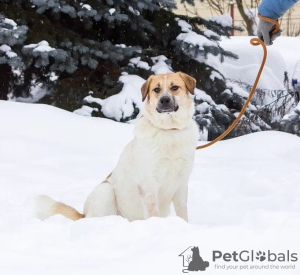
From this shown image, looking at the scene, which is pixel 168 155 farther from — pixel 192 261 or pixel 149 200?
pixel 192 261

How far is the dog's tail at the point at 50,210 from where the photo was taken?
12.0 feet

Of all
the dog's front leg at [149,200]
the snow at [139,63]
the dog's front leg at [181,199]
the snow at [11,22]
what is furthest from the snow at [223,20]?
the dog's front leg at [149,200]

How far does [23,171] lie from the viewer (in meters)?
5.64

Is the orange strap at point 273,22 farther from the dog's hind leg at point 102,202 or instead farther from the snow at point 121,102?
the snow at point 121,102

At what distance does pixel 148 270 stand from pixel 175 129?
154 centimetres

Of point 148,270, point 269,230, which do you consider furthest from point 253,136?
point 148,270

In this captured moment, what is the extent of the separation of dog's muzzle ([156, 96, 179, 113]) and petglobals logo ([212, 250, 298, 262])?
4.62 ft

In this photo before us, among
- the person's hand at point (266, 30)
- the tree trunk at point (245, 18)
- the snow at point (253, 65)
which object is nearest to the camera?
the person's hand at point (266, 30)

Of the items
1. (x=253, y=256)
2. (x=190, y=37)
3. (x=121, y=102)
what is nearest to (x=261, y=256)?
(x=253, y=256)

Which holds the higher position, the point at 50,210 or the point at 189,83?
the point at 189,83

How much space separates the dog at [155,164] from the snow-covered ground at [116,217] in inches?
12.9

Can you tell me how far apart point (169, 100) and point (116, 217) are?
0.92 meters

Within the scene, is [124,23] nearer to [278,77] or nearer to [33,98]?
[33,98]

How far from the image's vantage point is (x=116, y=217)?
3133 millimetres
